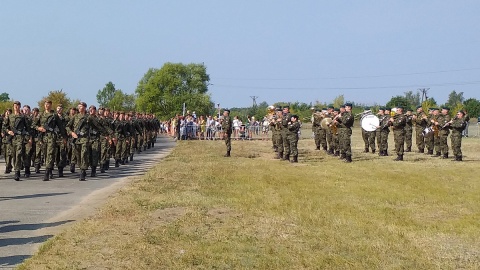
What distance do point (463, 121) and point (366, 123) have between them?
3937 millimetres

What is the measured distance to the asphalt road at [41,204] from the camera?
774cm

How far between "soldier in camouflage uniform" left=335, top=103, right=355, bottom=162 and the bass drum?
119 inches

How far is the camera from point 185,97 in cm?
9356

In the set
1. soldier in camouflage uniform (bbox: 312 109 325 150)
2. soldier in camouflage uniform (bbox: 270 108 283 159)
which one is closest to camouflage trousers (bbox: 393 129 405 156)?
soldier in camouflage uniform (bbox: 270 108 283 159)

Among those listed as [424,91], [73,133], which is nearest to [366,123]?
[73,133]

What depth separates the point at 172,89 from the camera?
→ 94.9 metres

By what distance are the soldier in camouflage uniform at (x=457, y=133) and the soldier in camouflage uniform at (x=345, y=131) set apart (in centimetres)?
376

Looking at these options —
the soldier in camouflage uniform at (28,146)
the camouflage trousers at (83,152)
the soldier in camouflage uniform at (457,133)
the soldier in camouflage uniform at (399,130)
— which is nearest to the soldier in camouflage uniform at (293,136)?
the soldier in camouflage uniform at (399,130)

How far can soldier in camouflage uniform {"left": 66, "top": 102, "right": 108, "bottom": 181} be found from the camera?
597 inches

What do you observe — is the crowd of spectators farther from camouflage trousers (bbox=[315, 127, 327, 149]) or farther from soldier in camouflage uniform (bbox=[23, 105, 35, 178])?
soldier in camouflage uniform (bbox=[23, 105, 35, 178])

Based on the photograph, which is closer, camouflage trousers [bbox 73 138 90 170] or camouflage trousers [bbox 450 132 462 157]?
camouflage trousers [bbox 73 138 90 170]

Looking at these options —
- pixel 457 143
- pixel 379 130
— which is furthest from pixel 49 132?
pixel 457 143

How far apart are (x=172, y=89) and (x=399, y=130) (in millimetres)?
75937

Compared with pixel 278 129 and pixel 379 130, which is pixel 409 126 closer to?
pixel 379 130
